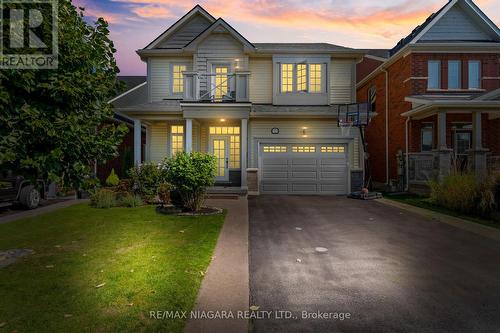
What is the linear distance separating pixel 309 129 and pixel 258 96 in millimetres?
3198

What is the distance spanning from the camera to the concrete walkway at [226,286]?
277 centimetres

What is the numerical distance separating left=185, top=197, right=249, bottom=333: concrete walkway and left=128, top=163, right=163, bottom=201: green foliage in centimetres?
585

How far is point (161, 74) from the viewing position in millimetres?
15391

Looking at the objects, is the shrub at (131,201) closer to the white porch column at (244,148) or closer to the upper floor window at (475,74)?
the white porch column at (244,148)

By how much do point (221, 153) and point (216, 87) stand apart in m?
3.26

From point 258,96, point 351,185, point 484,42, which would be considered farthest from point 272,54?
point 484,42

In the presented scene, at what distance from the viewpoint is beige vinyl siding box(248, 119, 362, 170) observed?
1446 cm

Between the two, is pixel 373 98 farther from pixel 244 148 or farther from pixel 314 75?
pixel 244 148

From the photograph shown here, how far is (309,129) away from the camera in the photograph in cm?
1453

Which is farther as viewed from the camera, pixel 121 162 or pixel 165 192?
pixel 121 162

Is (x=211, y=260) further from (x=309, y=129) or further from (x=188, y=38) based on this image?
(x=188, y=38)

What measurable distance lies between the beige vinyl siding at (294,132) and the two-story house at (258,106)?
0.05m

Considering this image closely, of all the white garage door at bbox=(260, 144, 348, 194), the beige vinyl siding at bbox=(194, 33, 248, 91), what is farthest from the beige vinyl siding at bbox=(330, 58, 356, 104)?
the beige vinyl siding at bbox=(194, 33, 248, 91)

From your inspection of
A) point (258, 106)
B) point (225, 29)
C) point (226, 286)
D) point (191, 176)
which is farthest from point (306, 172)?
point (226, 286)
